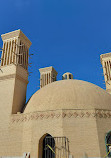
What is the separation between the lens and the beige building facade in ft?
47.6

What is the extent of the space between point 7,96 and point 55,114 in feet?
21.0

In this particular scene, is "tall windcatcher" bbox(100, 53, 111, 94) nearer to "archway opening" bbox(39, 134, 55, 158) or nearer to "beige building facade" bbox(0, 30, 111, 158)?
"beige building facade" bbox(0, 30, 111, 158)

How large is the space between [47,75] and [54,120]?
803 inches

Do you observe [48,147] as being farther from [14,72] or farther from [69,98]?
[14,72]

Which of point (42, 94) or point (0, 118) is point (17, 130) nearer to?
point (0, 118)

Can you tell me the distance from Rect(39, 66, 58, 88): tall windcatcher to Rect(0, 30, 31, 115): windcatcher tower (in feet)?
38.4

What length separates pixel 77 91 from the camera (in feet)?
57.9

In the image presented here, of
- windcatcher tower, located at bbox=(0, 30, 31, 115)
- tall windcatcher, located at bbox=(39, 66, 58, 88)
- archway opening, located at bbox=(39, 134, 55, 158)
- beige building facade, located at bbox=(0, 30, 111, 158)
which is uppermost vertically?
tall windcatcher, located at bbox=(39, 66, 58, 88)

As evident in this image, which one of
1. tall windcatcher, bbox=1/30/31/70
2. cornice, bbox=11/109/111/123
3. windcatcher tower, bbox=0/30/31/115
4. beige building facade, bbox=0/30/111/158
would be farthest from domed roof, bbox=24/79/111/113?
tall windcatcher, bbox=1/30/31/70

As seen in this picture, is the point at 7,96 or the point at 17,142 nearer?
the point at 17,142

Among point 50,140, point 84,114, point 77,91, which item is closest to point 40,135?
point 50,140

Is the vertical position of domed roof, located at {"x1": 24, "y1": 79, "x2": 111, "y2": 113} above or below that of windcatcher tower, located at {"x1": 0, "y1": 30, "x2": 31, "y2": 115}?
below

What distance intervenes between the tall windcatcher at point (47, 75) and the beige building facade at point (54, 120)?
14381 mm

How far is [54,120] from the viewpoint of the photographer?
51.1 ft
